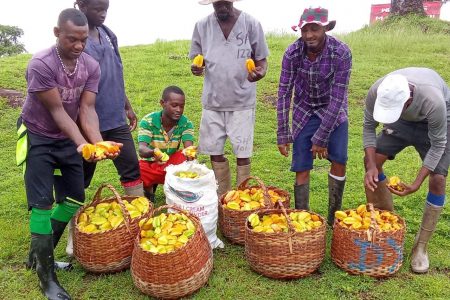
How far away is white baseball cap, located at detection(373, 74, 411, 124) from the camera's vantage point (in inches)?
128

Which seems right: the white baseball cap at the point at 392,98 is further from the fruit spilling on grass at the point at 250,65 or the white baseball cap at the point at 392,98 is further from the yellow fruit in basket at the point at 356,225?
the fruit spilling on grass at the point at 250,65

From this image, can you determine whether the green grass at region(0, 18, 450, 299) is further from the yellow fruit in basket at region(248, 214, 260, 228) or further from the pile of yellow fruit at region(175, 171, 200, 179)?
the pile of yellow fruit at region(175, 171, 200, 179)

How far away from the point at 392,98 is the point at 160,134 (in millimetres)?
2346

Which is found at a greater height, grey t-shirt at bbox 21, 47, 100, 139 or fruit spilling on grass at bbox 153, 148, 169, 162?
grey t-shirt at bbox 21, 47, 100, 139

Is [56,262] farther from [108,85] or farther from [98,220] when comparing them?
[108,85]

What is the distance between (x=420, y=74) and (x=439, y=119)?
39cm

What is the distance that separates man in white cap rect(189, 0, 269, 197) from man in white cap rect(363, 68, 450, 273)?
115cm

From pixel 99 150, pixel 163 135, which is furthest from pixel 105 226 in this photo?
pixel 163 135

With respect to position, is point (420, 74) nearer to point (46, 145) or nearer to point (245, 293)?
point (245, 293)

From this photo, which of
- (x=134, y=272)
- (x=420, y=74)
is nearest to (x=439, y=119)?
(x=420, y=74)

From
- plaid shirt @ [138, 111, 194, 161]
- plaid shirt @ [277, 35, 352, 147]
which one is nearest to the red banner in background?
plaid shirt @ [138, 111, 194, 161]

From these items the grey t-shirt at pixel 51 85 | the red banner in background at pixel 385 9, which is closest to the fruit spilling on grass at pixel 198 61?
the grey t-shirt at pixel 51 85

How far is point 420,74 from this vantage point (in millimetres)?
3531

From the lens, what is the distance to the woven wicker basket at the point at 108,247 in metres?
3.47
